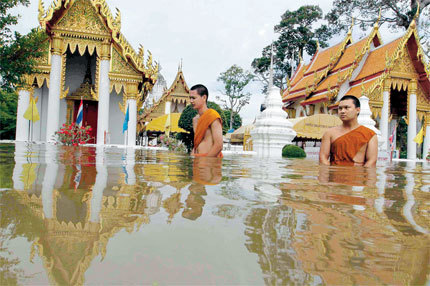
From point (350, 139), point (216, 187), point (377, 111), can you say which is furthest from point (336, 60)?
point (216, 187)

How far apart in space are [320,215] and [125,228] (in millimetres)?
527

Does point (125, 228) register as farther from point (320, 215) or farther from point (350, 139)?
point (350, 139)

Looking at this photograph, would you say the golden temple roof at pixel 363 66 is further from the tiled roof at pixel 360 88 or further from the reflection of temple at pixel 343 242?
the reflection of temple at pixel 343 242

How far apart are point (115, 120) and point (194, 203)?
1430 cm

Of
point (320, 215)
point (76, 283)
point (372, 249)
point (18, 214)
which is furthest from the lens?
point (320, 215)

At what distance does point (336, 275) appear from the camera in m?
0.56

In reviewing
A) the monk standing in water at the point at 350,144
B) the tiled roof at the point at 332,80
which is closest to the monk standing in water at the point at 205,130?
the monk standing in water at the point at 350,144

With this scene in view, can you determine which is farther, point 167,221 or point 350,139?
point 350,139

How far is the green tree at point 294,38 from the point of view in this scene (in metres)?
33.2

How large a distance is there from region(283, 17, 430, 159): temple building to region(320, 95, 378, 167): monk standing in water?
41.3 ft

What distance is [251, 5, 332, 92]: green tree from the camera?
3322cm

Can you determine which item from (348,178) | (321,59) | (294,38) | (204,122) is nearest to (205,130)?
(204,122)

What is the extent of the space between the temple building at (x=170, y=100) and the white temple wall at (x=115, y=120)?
8498 millimetres

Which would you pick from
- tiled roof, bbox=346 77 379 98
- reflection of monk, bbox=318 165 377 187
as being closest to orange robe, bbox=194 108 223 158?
reflection of monk, bbox=318 165 377 187
